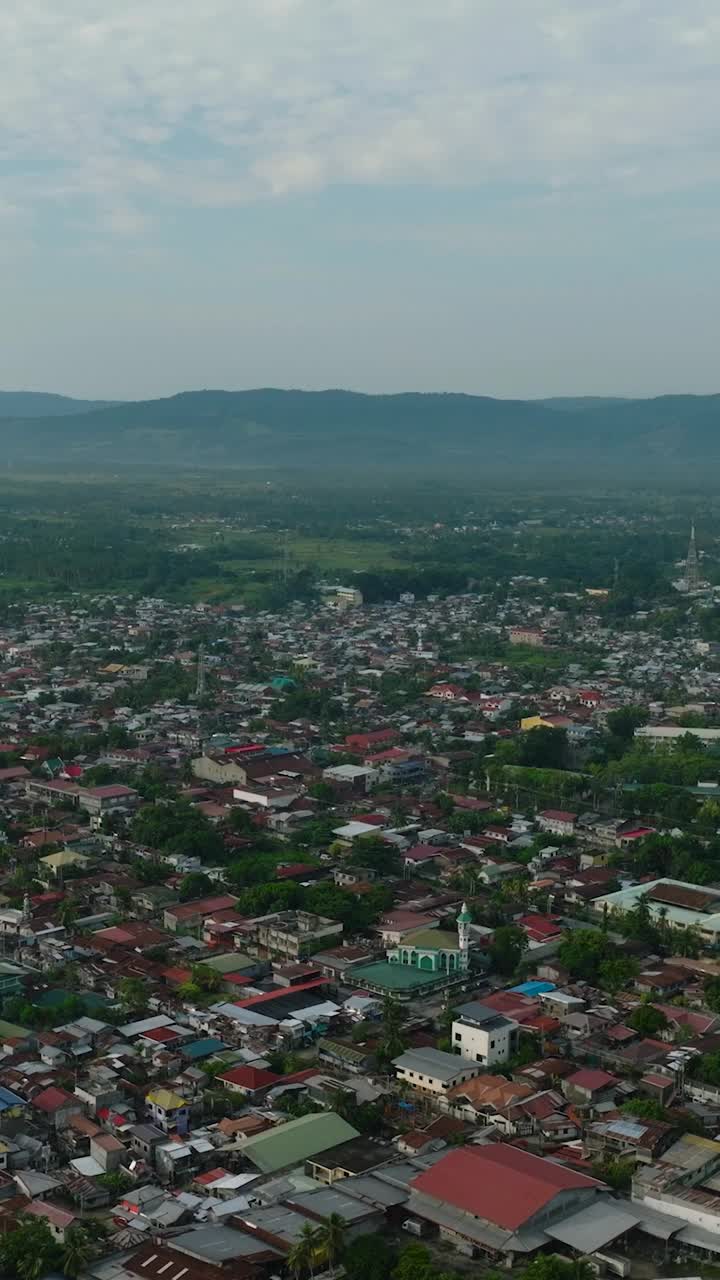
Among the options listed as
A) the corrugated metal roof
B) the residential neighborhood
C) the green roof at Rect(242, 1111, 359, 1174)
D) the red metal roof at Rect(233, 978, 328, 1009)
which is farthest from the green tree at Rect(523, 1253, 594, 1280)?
the red metal roof at Rect(233, 978, 328, 1009)

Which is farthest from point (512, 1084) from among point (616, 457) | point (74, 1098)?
point (616, 457)

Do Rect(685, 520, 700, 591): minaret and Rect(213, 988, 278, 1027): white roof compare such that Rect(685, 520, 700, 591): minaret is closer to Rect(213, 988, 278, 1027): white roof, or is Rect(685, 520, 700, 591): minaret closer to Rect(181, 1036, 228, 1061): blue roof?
Rect(213, 988, 278, 1027): white roof

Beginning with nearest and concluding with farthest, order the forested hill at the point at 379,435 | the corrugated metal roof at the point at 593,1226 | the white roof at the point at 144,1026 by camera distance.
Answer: the corrugated metal roof at the point at 593,1226 → the white roof at the point at 144,1026 → the forested hill at the point at 379,435

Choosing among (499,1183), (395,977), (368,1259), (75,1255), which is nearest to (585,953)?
(395,977)

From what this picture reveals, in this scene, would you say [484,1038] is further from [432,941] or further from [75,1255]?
[75,1255]

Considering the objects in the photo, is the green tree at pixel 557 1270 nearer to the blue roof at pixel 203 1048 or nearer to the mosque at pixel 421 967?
the blue roof at pixel 203 1048

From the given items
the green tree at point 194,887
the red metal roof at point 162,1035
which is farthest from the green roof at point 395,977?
the green tree at point 194,887
